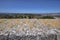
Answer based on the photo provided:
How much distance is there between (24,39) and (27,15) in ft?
10.5

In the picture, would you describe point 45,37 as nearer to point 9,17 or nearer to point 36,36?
point 36,36

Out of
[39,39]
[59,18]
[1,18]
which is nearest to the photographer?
[39,39]

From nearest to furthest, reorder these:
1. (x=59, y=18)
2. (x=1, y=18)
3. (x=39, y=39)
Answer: (x=39, y=39) → (x=1, y=18) → (x=59, y=18)

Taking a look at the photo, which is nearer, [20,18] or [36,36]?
[36,36]

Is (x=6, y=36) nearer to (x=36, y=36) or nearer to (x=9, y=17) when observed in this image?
(x=36, y=36)

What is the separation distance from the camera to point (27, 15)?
14.0ft

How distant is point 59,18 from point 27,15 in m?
1.26

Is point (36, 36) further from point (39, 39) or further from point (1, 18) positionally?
point (1, 18)

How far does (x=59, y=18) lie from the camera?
459cm

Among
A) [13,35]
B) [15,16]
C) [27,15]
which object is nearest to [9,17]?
[15,16]

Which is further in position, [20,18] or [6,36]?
[20,18]

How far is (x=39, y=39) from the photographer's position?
43.1 inches

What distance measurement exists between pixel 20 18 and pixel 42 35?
3.37m

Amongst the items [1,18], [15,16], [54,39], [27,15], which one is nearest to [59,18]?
[27,15]
